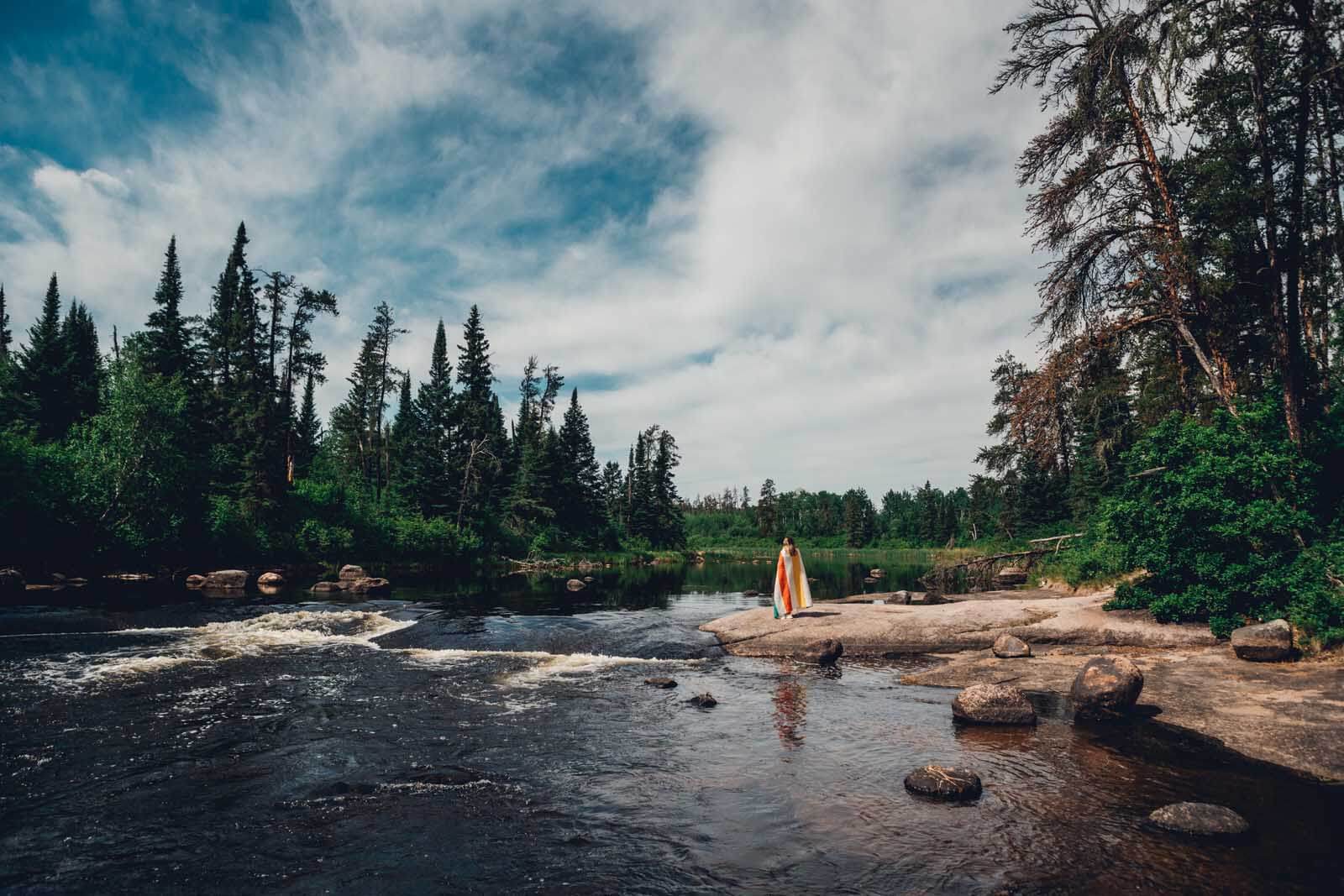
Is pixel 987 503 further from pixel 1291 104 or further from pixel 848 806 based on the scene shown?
pixel 848 806

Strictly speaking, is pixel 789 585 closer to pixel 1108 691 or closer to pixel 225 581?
pixel 1108 691

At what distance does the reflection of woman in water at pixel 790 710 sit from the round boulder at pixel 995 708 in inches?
108

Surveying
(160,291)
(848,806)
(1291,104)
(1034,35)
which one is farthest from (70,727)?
(160,291)

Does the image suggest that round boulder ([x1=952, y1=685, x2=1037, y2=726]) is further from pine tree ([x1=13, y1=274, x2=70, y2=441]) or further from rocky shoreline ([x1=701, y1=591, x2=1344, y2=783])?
pine tree ([x1=13, y1=274, x2=70, y2=441])

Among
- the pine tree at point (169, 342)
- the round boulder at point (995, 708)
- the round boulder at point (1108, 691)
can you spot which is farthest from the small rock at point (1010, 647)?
the pine tree at point (169, 342)

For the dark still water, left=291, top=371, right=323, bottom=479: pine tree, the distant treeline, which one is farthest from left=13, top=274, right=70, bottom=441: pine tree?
the dark still water

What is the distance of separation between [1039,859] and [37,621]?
2707 centimetres

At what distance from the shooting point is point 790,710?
1189 cm

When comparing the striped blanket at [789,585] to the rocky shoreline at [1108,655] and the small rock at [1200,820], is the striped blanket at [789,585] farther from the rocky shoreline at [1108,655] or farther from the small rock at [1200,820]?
the small rock at [1200,820]

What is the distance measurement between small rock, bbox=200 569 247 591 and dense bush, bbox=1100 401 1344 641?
1460 inches

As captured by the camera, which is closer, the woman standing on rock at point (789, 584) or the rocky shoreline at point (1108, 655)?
the rocky shoreline at point (1108, 655)

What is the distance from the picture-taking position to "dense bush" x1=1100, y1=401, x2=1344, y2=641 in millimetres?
12461

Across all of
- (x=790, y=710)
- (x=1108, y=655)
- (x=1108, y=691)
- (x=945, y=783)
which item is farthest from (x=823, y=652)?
(x=945, y=783)

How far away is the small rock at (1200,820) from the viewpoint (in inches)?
253
